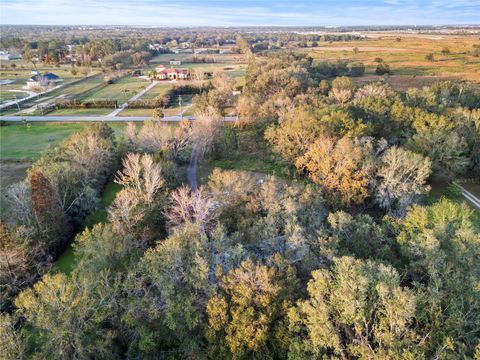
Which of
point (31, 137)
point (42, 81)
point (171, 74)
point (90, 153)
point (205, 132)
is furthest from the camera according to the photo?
point (171, 74)

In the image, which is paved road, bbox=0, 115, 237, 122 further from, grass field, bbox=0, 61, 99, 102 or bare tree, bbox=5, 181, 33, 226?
bare tree, bbox=5, 181, 33, 226

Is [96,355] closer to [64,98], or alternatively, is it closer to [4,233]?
[4,233]

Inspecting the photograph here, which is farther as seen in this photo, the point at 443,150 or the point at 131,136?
the point at 131,136

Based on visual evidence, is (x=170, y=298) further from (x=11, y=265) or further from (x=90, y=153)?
(x=90, y=153)

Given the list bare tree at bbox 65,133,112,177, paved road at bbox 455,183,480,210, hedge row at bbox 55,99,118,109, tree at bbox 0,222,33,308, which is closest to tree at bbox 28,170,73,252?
tree at bbox 0,222,33,308

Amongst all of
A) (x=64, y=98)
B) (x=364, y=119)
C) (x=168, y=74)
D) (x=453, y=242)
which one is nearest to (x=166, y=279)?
(x=453, y=242)

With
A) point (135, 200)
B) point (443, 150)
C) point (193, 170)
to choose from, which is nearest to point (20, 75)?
point (193, 170)

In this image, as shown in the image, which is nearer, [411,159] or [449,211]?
[449,211]
